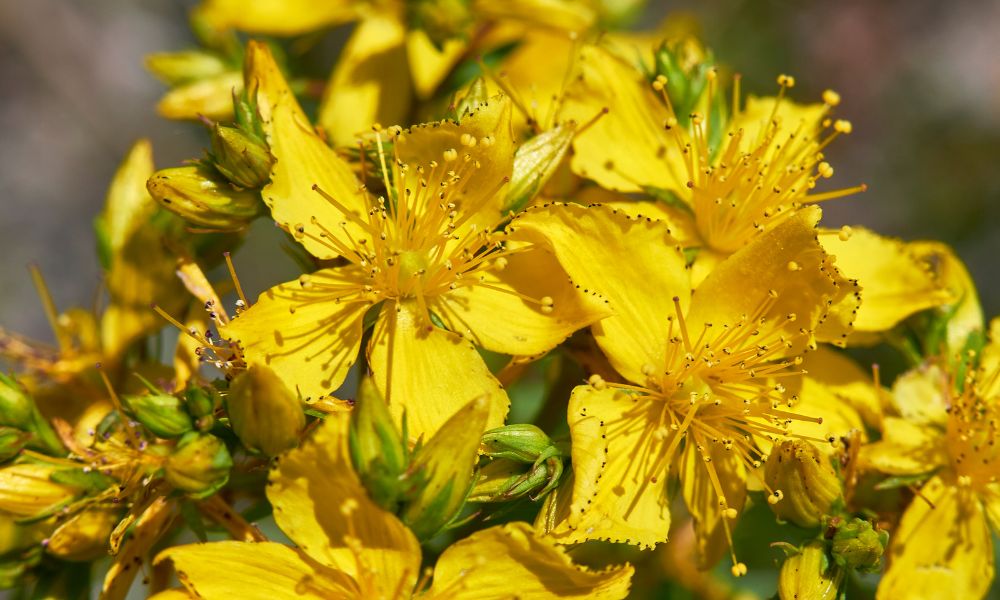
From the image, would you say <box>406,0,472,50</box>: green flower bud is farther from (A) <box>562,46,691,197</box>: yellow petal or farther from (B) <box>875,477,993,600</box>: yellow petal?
(B) <box>875,477,993,600</box>: yellow petal

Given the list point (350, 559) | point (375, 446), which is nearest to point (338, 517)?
point (350, 559)

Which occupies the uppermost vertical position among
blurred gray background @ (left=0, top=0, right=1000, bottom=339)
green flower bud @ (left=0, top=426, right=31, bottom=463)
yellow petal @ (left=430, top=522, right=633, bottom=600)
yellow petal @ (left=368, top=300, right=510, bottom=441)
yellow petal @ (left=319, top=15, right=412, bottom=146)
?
yellow petal @ (left=319, top=15, right=412, bottom=146)

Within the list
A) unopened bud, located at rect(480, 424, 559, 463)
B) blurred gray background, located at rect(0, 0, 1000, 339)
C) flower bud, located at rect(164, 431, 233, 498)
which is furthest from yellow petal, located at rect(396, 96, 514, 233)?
blurred gray background, located at rect(0, 0, 1000, 339)

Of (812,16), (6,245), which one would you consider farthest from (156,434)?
(812,16)

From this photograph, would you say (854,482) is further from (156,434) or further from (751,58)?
(751,58)

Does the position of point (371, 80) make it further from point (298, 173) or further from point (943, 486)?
point (943, 486)

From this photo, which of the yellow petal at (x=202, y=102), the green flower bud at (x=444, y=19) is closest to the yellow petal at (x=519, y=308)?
the green flower bud at (x=444, y=19)
